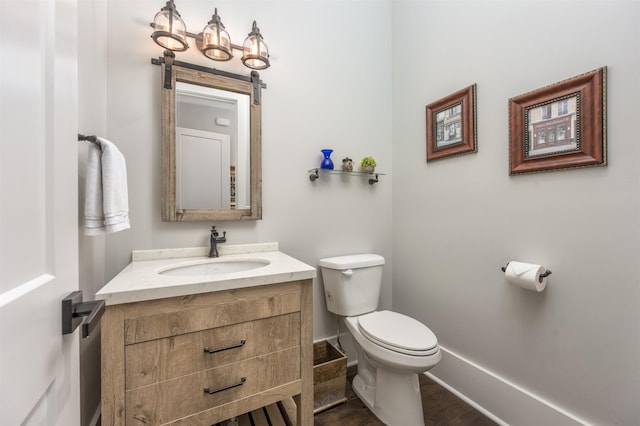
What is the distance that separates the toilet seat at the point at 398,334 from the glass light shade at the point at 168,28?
1.77 metres

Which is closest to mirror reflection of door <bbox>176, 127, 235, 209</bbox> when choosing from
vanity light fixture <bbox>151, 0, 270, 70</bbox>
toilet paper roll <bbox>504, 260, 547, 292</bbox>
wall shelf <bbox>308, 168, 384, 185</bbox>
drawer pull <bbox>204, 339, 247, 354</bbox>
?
vanity light fixture <bbox>151, 0, 270, 70</bbox>

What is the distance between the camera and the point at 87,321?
1.61 feet

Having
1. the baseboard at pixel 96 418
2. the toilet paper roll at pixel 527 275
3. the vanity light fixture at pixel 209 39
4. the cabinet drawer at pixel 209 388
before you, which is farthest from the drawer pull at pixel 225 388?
the vanity light fixture at pixel 209 39

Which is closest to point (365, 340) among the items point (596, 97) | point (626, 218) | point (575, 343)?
point (575, 343)

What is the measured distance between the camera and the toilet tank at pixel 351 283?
1.67 meters

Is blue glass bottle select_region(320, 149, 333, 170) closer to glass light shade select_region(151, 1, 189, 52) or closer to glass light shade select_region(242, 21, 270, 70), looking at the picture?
glass light shade select_region(242, 21, 270, 70)

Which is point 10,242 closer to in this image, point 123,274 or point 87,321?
point 87,321

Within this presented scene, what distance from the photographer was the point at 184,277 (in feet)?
3.40

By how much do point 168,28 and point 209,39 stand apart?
7.4 inches

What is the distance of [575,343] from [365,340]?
93 cm

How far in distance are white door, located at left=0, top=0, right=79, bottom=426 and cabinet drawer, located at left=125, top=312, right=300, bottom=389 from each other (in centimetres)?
36

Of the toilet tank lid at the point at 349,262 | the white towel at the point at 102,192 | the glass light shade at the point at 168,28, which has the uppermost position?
the glass light shade at the point at 168,28

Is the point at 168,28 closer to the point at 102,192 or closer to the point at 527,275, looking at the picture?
the point at 102,192

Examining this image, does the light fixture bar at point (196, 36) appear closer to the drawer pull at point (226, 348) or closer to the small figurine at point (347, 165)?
the small figurine at point (347, 165)
